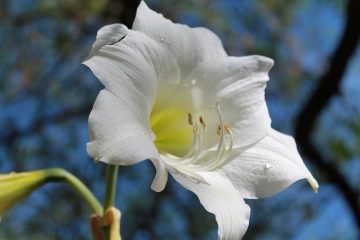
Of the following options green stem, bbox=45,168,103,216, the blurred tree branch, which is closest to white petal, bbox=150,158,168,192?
green stem, bbox=45,168,103,216

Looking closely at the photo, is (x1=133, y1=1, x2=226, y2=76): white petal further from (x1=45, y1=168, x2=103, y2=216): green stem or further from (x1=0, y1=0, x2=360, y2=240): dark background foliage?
(x1=0, y1=0, x2=360, y2=240): dark background foliage

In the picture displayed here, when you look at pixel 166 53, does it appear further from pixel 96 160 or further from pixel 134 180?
pixel 134 180

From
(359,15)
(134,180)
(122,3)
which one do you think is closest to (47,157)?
(134,180)

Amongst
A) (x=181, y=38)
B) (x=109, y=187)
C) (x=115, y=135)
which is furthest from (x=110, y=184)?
(x=181, y=38)

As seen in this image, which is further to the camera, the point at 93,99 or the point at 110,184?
the point at 93,99

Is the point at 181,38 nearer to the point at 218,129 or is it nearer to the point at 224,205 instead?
the point at 218,129

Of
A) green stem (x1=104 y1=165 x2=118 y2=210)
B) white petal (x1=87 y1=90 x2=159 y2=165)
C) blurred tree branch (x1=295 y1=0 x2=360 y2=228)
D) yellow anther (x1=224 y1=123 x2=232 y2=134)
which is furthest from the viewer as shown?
blurred tree branch (x1=295 y1=0 x2=360 y2=228)

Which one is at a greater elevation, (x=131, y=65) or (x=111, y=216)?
(x=131, y=65)
